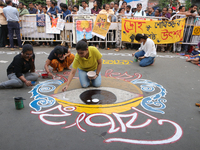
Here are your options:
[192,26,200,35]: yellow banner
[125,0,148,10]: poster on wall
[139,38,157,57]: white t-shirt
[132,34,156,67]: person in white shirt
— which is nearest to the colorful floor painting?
[132,34,156,67]: person in white shirt

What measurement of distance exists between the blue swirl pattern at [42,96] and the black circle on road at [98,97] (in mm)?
649

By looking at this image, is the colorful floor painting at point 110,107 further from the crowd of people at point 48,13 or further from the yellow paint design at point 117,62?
the crowd of people at point 48,13

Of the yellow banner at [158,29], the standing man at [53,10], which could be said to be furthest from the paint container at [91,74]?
the standing man at [53,10]

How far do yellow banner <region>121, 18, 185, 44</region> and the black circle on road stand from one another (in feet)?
17.1

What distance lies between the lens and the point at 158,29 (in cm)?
789

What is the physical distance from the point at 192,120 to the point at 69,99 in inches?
90.4

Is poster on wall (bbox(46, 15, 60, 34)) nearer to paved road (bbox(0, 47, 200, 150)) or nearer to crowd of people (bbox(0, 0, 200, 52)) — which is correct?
crowd of people (bbox(0, 0, 200, 52))

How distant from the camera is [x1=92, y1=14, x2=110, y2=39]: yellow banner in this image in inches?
317

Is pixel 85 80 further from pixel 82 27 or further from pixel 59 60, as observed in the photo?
pixel 82 27

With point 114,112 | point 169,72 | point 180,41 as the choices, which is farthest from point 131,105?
point 180,41

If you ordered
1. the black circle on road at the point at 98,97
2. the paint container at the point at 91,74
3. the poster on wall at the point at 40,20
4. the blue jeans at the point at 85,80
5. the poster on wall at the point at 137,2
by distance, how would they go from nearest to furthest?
the black circle on road at the point at 98,97, the paint container at the point at 91,74, the blue jeans at the point at 85,80, the poster on wall at the point at 40,20, the poster on wall at the point at 137,2

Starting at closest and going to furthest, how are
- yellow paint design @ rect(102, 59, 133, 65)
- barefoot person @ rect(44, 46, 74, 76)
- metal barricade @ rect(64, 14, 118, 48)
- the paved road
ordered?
the paved road < barefoot person @ rect(44, 46, 74, 76) < yellow paint design @ rect(102, 59, 133, 65) < metal barricade @ rect(64, 14, 118, 48)

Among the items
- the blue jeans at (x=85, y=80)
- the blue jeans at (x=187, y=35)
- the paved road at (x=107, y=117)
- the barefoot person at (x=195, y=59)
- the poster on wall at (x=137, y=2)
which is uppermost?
the poster on wall at (x=137, y=2)

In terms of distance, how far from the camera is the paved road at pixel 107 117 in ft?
7.26
